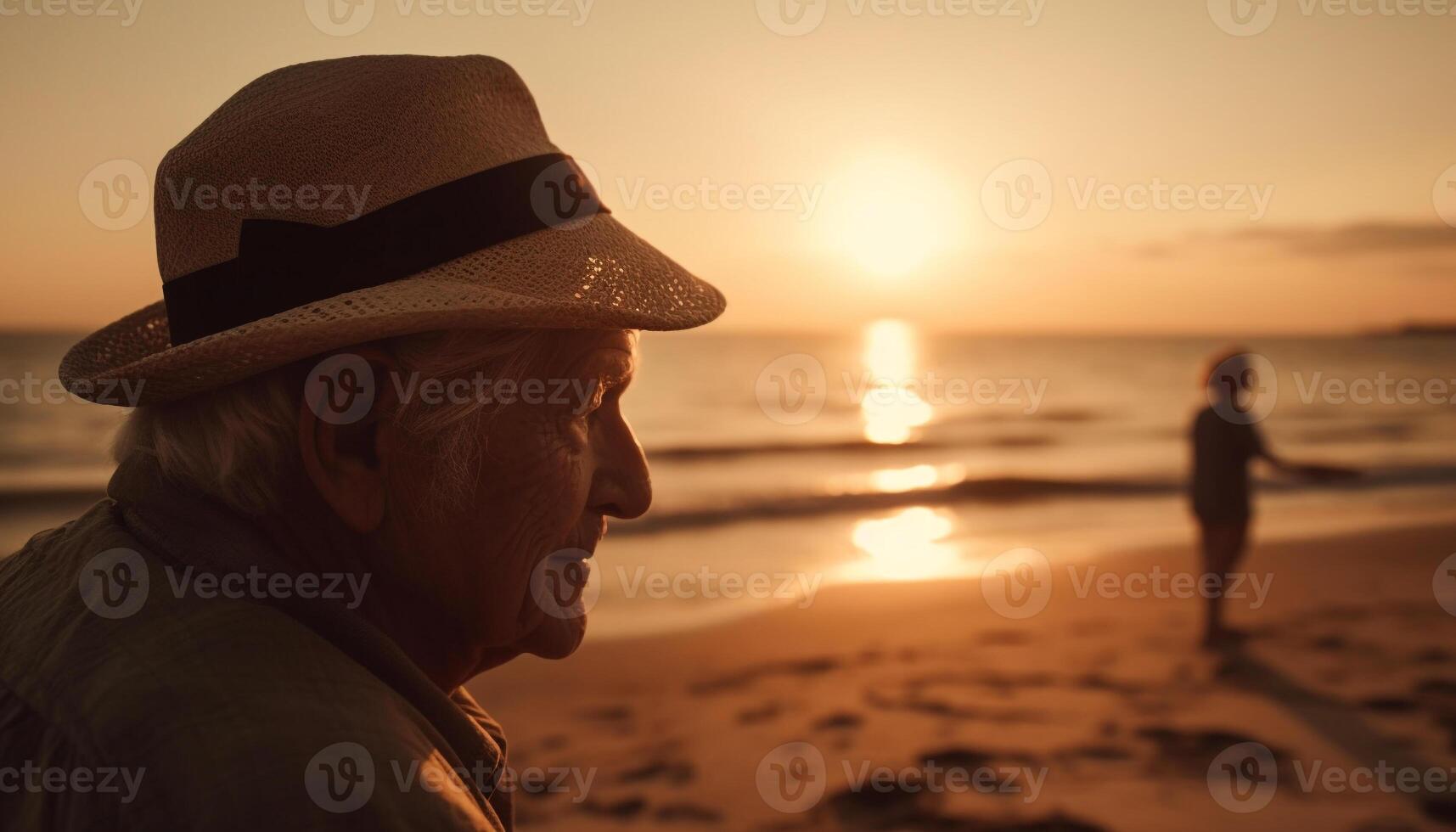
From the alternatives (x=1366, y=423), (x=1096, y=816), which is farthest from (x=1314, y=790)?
(x=1366, y=423)

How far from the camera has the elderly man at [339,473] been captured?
98 cm

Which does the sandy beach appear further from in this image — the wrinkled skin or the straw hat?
the straw hat

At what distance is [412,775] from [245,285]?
0.68 meters

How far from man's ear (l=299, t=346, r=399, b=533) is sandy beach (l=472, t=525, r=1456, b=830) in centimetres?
367

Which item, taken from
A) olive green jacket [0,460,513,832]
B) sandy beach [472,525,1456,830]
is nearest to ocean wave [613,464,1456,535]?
sandy beach [472,525,1456,830]

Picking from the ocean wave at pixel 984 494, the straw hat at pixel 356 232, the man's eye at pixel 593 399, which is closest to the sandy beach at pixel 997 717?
the man's eye at pixel 593 399

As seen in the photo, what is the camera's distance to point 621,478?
160cm

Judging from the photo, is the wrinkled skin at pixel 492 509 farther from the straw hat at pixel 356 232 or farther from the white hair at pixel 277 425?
the straw hat at pixel 356 232

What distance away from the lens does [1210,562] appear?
7.62m

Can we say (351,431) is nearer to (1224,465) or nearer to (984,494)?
(1224,465)

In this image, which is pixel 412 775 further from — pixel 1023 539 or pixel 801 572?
pixel 1023 539

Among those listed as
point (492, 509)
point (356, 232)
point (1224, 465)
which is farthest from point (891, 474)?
point (356, 232)

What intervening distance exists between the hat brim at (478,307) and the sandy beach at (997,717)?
12.0 feet

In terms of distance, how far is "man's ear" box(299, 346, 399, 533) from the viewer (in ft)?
4.19
